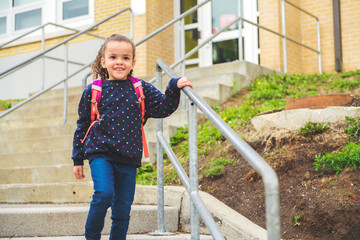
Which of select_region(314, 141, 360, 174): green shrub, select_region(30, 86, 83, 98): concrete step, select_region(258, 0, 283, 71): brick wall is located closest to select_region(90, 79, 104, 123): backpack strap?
select_region(314, 141, 360, 174): green shrub

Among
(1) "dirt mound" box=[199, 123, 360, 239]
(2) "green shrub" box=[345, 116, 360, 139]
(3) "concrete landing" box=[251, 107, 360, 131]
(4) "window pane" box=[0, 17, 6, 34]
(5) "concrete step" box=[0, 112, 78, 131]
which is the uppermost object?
(4) "window pane" box=[0, 17, 6, 34]

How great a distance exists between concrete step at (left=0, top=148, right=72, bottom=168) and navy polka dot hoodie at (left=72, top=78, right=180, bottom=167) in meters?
2.69

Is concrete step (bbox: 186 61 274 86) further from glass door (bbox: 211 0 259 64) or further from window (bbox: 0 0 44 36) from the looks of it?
window (bbox: 0 0 44 36)

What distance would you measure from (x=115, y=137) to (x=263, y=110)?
3243mm

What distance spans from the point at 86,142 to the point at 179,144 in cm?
290

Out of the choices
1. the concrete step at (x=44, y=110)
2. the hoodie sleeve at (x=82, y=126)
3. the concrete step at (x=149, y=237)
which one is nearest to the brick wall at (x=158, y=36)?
the concrete step at (x=44, y=110)

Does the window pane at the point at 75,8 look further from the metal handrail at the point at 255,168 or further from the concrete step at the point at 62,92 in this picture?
the metal handrail at the point at 255,168

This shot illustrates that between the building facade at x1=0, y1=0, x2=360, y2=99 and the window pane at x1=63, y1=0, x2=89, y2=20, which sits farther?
the window pane at x1=63, y1=0, x2=89, y2=20

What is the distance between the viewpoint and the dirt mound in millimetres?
3291

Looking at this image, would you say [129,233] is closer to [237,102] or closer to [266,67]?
[237,102]

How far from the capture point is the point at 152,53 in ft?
29.2

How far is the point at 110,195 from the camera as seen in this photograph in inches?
97.5

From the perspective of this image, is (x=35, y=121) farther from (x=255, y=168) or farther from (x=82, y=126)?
(x=255, y=168)

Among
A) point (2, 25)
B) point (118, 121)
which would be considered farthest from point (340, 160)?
point (2, 25)
